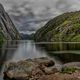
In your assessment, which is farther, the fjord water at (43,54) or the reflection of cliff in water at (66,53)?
the reflection of cliff in water at (66,53)

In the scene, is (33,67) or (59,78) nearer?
(59,78)

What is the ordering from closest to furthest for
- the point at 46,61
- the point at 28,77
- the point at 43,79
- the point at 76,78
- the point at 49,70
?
the point at 76,78
the point at 43,79
the point at 28,77
the point at 49,70
the point at 46,61

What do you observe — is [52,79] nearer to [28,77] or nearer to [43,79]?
[43,79]

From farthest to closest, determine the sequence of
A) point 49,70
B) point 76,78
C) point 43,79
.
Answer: point 49,70 < point 43,79 < point 76,78

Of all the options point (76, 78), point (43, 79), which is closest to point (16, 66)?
point (43, 79)

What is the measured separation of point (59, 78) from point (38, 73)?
22.5ft

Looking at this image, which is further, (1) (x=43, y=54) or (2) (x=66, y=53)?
(2) (x=66, y=53)

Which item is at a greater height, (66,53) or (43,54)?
(66,53)

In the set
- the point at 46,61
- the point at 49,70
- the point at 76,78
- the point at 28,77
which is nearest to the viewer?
the point at 76,78

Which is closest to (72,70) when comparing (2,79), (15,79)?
(15,79)

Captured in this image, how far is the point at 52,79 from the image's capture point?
3216 centimetres

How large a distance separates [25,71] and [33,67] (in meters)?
2.71

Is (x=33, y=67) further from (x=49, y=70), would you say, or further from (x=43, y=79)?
(x=43, y=79)

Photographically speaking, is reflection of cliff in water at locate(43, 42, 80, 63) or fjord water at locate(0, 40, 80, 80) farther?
reflection of cliff in water at locate(43, 42, 80, 63)
